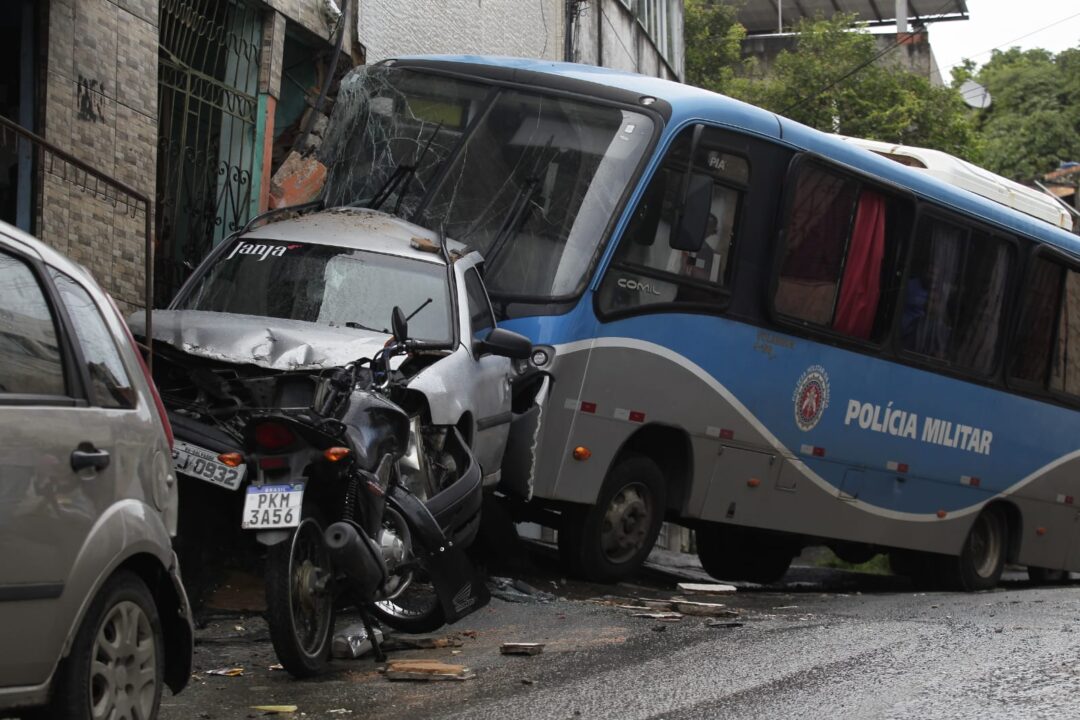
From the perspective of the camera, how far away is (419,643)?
316 inches

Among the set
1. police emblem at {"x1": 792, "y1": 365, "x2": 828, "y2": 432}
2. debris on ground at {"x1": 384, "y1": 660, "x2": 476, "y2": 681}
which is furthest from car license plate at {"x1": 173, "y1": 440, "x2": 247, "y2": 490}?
police emblem at {"x1": 792, "y1": 365, "x2": 828, "y2": 432}

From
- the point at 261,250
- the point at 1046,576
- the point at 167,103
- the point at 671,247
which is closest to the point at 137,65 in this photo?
the point at 167,103

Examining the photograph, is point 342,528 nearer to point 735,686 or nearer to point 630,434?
point 735,686

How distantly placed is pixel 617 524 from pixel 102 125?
Result: 4634 millimetres

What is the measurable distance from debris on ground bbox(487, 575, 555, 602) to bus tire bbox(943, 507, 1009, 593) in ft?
19.6

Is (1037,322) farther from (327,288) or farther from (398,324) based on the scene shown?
(398,324)

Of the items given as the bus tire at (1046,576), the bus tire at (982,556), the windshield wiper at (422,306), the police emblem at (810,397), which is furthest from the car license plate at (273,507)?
the bus tire at (1046,576)

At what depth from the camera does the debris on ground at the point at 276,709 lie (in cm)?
620

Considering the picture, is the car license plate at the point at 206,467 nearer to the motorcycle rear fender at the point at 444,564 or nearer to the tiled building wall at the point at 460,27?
the motorcycle rear fender at the point at 444,564

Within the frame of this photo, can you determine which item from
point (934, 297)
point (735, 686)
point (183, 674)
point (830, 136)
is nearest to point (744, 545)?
point (934, 297)

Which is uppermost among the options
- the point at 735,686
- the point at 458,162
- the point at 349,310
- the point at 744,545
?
the point at 458,162

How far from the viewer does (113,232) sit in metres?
10.6

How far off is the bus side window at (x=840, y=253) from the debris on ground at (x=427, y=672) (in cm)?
568

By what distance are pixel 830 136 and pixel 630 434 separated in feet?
11.2
